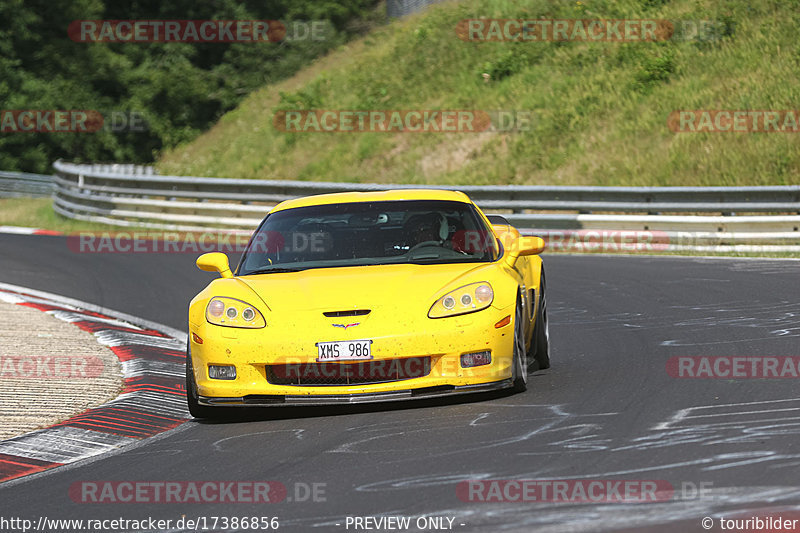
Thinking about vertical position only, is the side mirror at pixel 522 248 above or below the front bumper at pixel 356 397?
above

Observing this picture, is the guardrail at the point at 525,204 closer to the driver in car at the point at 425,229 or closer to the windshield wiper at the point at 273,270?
the driver in car at the point at 425,229

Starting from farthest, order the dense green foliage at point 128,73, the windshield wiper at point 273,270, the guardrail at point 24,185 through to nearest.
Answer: the dense green foliage at point 128,73 → the guardrail at point 24,185 → the windshield wiper at point 273,270

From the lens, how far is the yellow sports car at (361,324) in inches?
290

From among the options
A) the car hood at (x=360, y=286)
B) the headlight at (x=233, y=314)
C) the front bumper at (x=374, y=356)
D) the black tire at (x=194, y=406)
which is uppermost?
the car hood at (x=360, y=286)

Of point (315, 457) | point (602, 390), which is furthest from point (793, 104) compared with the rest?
point (315, 457)

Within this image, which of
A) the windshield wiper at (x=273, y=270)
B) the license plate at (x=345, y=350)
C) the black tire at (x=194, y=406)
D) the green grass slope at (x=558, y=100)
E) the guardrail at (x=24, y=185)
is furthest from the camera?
the guardrail at (x=24, y=185)

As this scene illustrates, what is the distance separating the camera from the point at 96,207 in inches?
1039

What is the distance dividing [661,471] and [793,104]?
21122 mm

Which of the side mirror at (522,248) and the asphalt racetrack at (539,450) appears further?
the side mirror at (522,248)

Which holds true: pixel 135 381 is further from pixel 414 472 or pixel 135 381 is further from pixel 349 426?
pixel 414 472

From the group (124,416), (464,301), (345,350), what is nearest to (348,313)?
(345,350)

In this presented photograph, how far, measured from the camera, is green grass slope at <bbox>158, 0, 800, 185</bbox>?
83.6 feet

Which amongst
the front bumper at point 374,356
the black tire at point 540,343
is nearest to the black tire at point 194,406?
the front bumper at point 374,356

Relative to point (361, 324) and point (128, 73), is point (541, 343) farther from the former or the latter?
point (128, 73)
